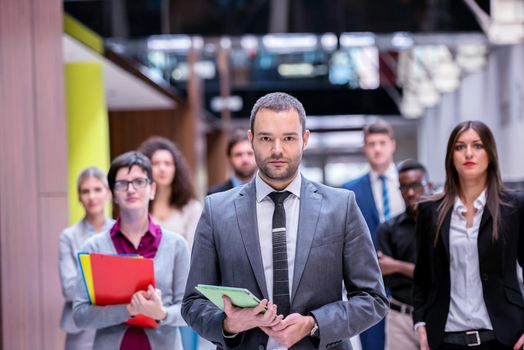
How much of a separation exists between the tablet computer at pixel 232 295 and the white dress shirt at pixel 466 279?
1433 mm

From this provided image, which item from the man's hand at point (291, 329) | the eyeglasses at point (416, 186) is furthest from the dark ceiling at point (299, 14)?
the man's hand at point (291, 329)

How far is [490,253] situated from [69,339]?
2413 millimetres

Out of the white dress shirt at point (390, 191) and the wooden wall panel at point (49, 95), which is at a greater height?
the wooden wall panel at point (49, 95)

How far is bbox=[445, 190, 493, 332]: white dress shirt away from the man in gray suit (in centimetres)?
98

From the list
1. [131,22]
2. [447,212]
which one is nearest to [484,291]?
[447,212]

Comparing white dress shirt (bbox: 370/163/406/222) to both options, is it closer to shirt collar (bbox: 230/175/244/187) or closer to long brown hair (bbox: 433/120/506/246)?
shirt collar (bbox: 230/175/244/187)

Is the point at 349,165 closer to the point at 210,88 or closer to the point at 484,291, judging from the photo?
the point at 210,88

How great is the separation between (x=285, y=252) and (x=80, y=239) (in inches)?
93.3

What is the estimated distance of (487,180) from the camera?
375 cm

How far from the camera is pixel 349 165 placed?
29453 mm

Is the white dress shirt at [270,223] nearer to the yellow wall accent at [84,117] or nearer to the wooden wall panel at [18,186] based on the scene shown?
the wooden wall panel at [18,186]

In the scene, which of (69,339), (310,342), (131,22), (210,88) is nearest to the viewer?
(310,342)

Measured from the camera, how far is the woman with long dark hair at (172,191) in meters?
5.33

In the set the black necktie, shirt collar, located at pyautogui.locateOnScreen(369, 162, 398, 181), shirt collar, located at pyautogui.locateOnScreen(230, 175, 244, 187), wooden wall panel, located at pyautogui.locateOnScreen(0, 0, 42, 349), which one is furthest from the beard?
the black necktie
